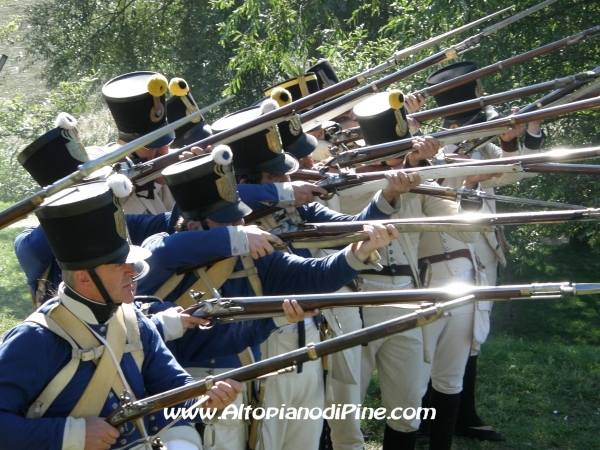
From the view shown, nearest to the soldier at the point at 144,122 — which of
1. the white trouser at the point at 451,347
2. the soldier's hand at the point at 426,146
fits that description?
the soldier's hand at the point at 426,146

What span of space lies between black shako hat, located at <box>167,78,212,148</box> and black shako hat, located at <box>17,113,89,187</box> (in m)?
1.04

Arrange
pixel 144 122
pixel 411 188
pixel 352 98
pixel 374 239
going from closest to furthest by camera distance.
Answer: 1. pixel 374 239
2. pixel 411 188
3. pixel 144 122
4. pixel 352 98

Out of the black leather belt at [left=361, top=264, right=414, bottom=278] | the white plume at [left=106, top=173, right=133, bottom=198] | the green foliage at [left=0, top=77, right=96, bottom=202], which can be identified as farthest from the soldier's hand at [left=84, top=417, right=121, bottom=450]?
the green foliage at [left=0, top=77, right=96, bottom=202]

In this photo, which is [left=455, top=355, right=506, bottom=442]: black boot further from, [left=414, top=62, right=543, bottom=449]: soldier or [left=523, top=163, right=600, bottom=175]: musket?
[left=523, top=163, right=600, bottom=175]: musket

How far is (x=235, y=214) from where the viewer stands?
4.17 metres

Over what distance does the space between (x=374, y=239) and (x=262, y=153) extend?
108cm

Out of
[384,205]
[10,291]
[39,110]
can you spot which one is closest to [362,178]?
[384,205]

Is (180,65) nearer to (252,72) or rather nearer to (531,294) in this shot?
(252,72)

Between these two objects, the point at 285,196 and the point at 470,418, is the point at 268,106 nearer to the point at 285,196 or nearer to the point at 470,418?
the point at 285,196

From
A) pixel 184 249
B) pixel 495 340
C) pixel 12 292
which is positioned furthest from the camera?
pixel 12 292

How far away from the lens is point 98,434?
3002mm

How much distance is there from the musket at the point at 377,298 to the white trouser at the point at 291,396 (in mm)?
878

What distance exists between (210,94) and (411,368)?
8.51 meters

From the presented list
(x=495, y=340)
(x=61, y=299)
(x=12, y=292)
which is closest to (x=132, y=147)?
(x=61, y=299)
